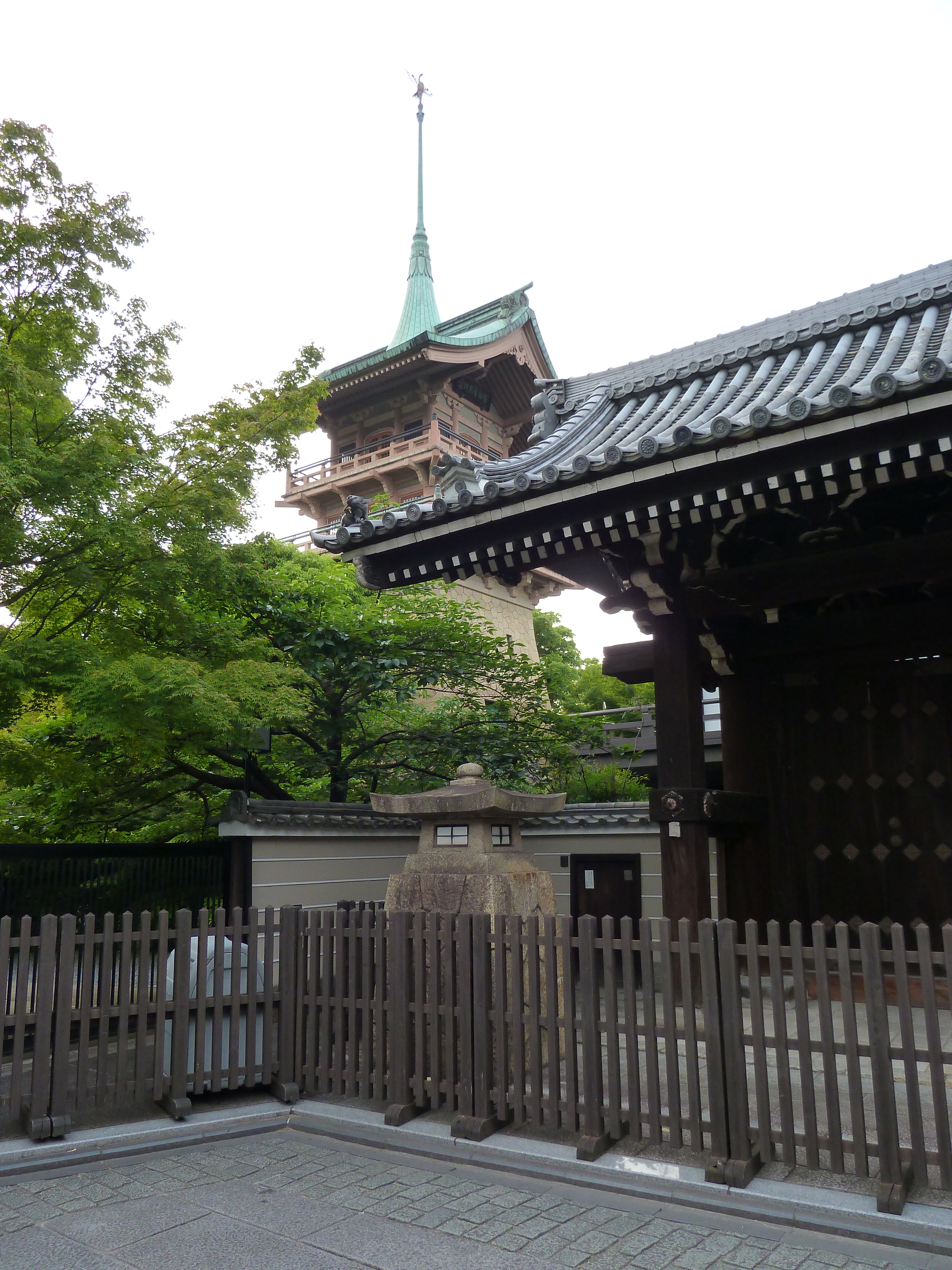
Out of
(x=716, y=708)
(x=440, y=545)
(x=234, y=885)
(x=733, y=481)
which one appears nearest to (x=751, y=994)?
(x=733, y=481)

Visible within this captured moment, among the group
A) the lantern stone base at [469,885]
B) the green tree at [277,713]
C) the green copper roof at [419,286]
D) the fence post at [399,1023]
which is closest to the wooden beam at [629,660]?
the lantern stone base at [469,885]

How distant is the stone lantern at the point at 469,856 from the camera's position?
5840 mm

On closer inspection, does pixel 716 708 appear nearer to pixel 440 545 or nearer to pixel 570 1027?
pixel 440 545

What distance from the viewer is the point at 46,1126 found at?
4832 mm

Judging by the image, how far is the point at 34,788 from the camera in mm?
9297

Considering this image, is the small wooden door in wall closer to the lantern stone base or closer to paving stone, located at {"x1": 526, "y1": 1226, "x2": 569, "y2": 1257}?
the lantern stone base

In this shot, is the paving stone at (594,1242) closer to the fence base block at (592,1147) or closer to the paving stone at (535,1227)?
the paving stone at (535,1227)

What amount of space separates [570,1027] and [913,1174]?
170cm

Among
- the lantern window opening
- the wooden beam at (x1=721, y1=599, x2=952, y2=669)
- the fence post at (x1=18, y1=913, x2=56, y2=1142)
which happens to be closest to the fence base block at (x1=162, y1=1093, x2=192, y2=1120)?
the fence post at (x1=18, y1=913, x2=56, y2=1142)

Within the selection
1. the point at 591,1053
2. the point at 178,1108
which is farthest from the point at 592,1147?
the point at 178,1108

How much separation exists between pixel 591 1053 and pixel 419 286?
3188 centimetres

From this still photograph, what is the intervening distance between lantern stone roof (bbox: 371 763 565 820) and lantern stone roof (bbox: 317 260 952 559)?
1.91 metres

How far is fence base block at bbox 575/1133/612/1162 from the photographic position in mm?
4305

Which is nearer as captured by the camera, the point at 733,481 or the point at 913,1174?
the point at 913,1174
